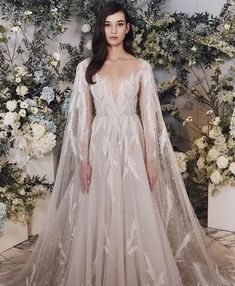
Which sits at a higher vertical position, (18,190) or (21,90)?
(21,90)

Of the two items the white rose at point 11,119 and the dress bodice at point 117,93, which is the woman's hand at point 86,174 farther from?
the white rose at point 11,119

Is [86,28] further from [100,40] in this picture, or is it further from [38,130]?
[100,40]

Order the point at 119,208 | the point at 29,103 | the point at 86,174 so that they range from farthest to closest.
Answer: the point at 29,103, the point at 86,174, the point at 119,208

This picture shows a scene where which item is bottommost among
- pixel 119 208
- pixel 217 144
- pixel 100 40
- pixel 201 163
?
pixel 119 208

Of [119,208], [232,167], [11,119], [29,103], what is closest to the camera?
[119,208]

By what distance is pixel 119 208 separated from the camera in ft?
7.30

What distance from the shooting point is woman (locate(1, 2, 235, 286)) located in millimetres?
2215

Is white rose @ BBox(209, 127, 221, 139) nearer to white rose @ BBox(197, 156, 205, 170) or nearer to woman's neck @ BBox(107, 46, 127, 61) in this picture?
white rose @ BBox(197, 156, 205, 170)

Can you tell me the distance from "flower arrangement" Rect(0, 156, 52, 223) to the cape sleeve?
70 centimetres

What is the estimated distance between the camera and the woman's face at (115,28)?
7.35 ft

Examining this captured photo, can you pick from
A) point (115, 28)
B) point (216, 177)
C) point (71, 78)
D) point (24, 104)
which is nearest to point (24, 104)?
point (24, 104)

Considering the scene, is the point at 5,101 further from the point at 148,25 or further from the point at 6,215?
the point at 148,25

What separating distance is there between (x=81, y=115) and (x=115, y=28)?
469mm

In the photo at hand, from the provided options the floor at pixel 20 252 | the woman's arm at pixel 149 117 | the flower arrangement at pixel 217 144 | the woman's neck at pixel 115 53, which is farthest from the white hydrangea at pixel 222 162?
the woman's neck at pixel 115 53
